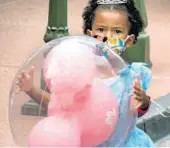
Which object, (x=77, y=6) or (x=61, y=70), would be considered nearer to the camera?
(x=61, y=70)

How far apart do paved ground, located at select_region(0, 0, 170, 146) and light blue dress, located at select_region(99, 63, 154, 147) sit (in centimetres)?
244

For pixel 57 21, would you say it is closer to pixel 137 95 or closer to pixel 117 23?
pixel 117 23

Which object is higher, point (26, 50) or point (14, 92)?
point (14, 92)

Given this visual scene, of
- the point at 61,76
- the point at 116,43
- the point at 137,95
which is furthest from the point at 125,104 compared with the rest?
the point at 116,43

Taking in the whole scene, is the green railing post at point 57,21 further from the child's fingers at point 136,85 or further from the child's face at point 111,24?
the child's fingers at point 136,85

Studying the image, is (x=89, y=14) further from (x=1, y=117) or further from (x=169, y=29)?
(x=169, y=29)

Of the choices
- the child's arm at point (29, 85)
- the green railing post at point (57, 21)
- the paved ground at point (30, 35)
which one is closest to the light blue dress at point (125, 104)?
the child's arm at point (29, 85)

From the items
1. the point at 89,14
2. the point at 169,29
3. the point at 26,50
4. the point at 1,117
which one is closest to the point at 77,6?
the point at 169,29

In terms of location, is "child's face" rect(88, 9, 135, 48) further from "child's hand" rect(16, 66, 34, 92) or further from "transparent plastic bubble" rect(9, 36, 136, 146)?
"child's hand" rect(16, 66, 34, 92)

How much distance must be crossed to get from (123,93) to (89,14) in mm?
1018

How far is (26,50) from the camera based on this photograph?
8797 mm

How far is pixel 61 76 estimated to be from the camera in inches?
101

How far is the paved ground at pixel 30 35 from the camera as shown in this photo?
697 centimetres

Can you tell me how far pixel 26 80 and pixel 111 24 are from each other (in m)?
0.79
